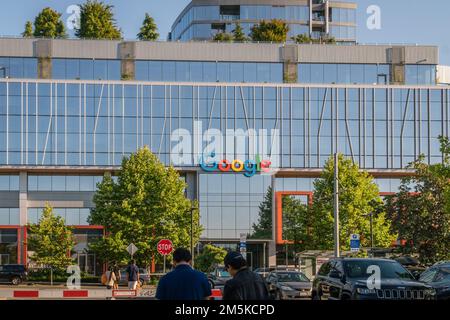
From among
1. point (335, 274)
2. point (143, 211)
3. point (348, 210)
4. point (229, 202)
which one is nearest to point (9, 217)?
point (143, 211)

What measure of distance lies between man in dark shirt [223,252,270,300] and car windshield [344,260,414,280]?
39.9 ft

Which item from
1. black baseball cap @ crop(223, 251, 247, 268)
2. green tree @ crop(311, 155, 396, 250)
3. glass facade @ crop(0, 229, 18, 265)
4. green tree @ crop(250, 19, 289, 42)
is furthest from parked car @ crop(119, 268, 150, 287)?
black baseball cap @ crop(223, 251, 247, 268)

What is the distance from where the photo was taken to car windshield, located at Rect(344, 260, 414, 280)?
22.8 meters

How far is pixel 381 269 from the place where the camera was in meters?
23.1

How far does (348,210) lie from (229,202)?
17.7 m

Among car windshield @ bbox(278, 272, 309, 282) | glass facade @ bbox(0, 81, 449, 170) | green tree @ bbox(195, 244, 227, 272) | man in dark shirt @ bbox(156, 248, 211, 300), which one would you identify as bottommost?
green tree @ bbox(195, 244, 227, 272)

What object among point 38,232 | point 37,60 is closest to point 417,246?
point 38,232

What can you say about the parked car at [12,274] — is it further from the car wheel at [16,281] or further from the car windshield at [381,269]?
the car windshield at [381,269]

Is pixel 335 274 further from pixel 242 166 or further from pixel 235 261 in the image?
pixel 242 166

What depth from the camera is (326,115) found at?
8944 cm

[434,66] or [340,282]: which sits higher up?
[434,66]

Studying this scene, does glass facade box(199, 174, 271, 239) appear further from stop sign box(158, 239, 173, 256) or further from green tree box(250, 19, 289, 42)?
stop sign box(158, 239, 173, 256)

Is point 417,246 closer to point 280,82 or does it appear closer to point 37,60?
point 280,82
